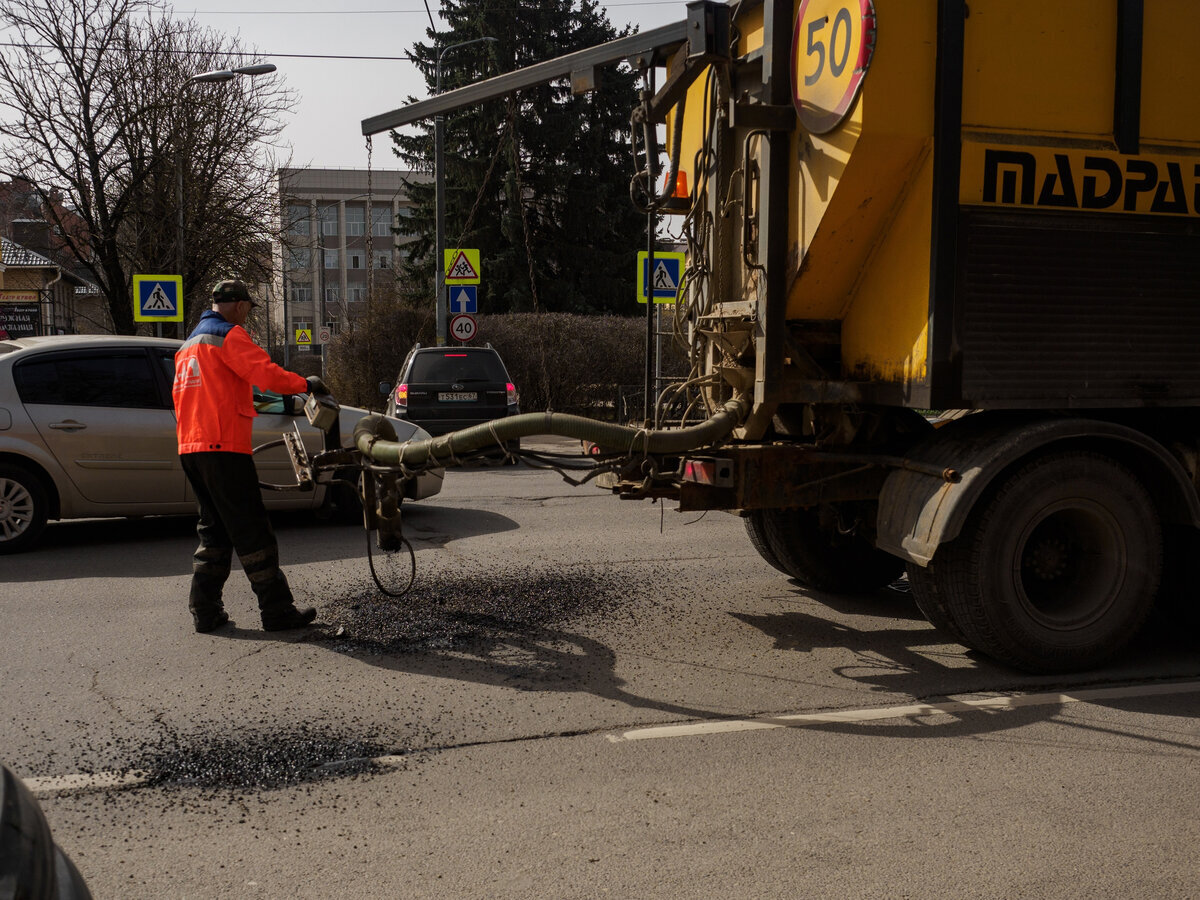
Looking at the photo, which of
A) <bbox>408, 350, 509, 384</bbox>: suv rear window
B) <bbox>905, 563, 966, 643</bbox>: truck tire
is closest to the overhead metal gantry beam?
<bbox>905, 563, 966, 643</bbox>: truck tire

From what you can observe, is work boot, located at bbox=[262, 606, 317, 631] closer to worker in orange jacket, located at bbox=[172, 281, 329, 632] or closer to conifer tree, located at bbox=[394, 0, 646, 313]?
worker in orange jacket, located at bbox=[172, 281, 329, 632]

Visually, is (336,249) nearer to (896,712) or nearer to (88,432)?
(88,432)

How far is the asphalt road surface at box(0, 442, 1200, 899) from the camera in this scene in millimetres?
3137

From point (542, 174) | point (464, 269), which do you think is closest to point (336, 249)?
point (542, 174)

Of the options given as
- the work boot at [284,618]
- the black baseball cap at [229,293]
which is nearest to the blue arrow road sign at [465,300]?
the black baseball cap at [229,293]

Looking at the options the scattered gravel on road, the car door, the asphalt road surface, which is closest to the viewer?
the asphalt road surface

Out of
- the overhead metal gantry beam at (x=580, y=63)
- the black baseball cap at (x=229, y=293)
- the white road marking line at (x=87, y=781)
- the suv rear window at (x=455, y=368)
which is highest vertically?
the overhead metal gantry beam at (x=580, y=63)

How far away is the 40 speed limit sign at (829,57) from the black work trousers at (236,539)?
11.3 feet

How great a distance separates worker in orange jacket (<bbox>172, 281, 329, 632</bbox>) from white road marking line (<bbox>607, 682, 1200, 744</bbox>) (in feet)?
7.86

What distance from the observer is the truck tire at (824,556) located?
21.1 ft

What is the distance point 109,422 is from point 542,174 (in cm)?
2200

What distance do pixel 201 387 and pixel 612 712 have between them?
2904 mm

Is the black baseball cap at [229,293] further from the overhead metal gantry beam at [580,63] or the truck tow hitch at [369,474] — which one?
the overhead metal gantry beam at [580,63]

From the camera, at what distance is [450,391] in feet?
47.6
